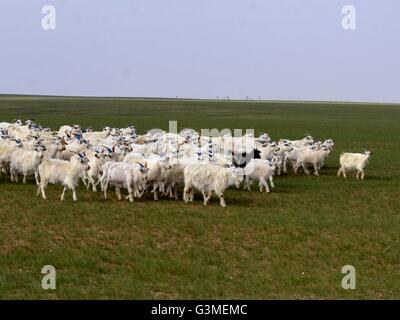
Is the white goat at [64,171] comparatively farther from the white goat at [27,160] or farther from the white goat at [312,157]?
the white goat at [312,157]

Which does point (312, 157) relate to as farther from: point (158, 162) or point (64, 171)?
point (64, 171)

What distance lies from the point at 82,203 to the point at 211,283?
21.7 feet

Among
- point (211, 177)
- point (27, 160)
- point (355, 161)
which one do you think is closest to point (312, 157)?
point (355, 161)

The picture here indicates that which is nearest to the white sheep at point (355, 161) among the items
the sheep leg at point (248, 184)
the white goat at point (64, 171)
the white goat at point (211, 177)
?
the sheep leg at point (248, 184)

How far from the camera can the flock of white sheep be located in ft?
53.1

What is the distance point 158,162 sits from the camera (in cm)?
1662

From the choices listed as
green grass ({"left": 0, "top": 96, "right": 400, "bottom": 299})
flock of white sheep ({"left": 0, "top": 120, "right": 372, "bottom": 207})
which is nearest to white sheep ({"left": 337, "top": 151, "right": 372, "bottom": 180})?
flock of white sheep ({"left": 0, "top": 120, "right": 372, "bottom": 207})

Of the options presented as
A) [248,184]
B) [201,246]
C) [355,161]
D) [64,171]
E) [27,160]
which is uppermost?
[27,160]

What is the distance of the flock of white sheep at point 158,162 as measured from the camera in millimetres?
16172

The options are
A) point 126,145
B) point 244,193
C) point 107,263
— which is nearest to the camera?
point 107,263

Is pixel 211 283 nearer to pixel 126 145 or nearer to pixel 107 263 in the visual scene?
pixel 107 263

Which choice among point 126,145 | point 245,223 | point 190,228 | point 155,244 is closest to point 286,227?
point 245,223

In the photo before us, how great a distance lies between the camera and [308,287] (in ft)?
33.9

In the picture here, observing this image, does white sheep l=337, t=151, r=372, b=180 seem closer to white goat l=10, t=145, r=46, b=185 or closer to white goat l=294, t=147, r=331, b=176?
white goat l=294, t=147, r=331, b=176
